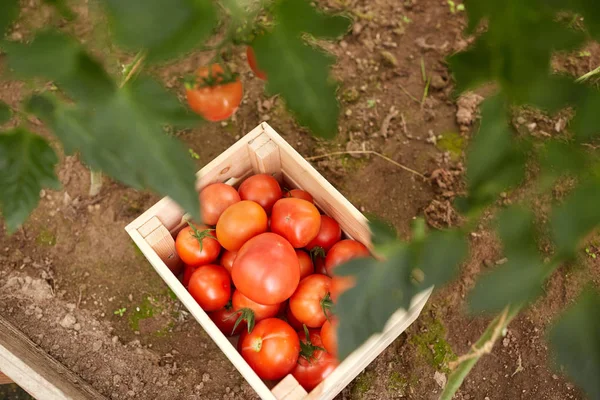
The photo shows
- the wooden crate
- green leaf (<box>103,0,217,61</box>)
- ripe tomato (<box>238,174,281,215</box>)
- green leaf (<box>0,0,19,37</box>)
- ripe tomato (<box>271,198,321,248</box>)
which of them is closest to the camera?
green leaf (<box>103,0,217,61</box>)

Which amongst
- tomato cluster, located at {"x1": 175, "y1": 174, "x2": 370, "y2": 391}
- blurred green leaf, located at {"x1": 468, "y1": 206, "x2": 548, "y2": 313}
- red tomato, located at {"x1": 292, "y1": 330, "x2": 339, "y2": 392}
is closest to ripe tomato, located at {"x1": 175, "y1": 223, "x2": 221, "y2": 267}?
tomato cluster, located at {"x1": 175, "y1": 174, "x2": 370, "y2": 391}

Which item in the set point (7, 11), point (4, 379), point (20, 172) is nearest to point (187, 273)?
point (4, 379)

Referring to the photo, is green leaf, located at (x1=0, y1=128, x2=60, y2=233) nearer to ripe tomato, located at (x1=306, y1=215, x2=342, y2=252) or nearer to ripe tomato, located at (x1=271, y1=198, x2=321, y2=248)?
ripe tomato, located at (x1=271, y1=198, x2=321, y2=248)

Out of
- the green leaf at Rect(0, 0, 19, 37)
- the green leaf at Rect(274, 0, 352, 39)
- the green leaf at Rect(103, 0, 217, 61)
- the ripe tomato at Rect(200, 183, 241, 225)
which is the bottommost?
the ripe tomato at Rect(200, 183, 241, 225)

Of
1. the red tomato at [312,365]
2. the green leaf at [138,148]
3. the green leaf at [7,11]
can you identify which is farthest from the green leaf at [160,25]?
the red tomato at [312,365]

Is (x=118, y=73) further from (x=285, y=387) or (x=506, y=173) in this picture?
(x=506, y=173)

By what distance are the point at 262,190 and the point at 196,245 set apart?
0.21m

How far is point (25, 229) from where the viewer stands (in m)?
1.62

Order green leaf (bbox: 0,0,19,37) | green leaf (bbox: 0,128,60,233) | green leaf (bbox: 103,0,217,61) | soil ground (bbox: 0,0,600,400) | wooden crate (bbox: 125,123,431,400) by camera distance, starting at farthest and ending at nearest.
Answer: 1. soil ground (bbox: 0,0,600,400)
2. wooden crate (bbox: 125,123,431,400)
3. green leaf (bbox: 0,128,60,233)
4. green leaf (bbox: 0,0,19,37)
5. green leaf (bbox: 103,0,217,61)

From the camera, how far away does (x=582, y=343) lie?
0.56 meters

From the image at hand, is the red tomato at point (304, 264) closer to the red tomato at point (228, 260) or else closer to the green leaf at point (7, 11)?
the red tomato at point (228, 260)

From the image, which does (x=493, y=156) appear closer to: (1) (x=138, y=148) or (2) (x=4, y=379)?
(1) (x=138, y=148)

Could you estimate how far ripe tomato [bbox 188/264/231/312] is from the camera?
127 centimetres

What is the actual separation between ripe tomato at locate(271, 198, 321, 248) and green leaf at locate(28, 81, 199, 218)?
0.66 metres
